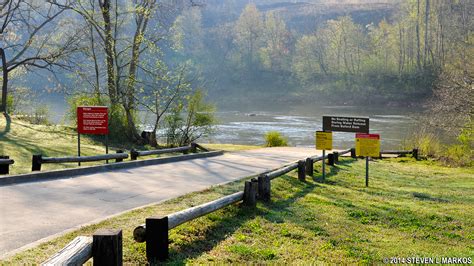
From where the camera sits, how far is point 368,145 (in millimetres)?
12914

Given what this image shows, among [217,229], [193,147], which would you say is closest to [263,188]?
[217,229]

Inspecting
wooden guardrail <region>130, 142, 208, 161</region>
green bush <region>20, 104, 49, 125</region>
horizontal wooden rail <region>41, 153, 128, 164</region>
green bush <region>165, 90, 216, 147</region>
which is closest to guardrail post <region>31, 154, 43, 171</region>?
horizontal wooden rail <region>41, 153, 128, 164</region>

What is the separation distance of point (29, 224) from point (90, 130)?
7.63m

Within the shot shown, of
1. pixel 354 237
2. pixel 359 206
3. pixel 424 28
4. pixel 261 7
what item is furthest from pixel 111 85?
pixel 261 7

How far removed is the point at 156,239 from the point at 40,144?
14.1m

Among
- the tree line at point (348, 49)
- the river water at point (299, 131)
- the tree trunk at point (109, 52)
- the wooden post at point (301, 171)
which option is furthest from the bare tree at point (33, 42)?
the tree line at point (348, 49)

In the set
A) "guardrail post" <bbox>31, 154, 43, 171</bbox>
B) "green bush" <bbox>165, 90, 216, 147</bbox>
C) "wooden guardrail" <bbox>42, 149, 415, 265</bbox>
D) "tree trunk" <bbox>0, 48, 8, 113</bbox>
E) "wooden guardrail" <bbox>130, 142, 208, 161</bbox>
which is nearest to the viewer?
"wooden guardrail" <bbox>42, 149, 415, 265</bbox>

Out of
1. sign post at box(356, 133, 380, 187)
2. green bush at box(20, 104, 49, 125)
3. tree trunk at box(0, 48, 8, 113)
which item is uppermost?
tree trunk at box(0, 48, 8, 113)

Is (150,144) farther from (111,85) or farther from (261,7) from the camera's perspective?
(261,7)

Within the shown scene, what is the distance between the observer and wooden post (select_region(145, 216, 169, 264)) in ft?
17.3

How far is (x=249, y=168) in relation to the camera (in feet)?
48.9

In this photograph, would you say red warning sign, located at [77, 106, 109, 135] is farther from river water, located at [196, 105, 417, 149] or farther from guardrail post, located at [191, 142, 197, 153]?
river water, located at [196, 105, 417, 149]

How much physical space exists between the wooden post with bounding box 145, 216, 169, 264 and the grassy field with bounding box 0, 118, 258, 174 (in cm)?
771

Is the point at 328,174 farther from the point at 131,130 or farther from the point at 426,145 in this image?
the point at 426,145
